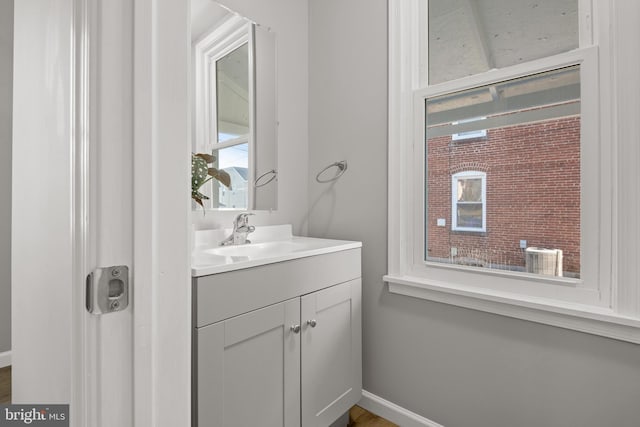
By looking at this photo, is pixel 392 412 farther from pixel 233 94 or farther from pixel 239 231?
pixel 233 94

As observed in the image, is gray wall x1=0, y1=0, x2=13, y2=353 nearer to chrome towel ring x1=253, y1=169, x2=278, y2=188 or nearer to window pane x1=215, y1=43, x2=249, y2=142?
window pane x1=215, y1=43, x2=249, y2=142

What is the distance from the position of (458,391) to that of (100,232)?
60.7 inches

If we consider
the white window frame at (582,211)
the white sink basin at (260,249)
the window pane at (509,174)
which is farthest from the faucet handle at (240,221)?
the window pane at (509,174)

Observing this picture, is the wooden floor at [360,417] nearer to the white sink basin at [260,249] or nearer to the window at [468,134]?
the white sink basin at [260,249]

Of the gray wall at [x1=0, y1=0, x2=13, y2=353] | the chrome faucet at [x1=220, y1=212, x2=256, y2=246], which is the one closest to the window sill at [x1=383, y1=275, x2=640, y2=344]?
the chrome faucet at [x1=220, y1=212, x2=256, y2=246]

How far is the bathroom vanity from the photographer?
3.29 feet

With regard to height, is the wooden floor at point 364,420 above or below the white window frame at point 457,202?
below

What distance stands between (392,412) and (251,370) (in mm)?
883

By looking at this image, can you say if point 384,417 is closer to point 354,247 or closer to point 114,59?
point 354,247

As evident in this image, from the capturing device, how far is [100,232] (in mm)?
425

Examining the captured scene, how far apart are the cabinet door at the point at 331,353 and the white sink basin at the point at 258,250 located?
0.19m

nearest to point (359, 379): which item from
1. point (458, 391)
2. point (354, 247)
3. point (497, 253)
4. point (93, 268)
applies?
point (458, 391)

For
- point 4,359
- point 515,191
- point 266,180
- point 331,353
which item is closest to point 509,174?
point 515,191

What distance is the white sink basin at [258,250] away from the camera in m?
1.06
